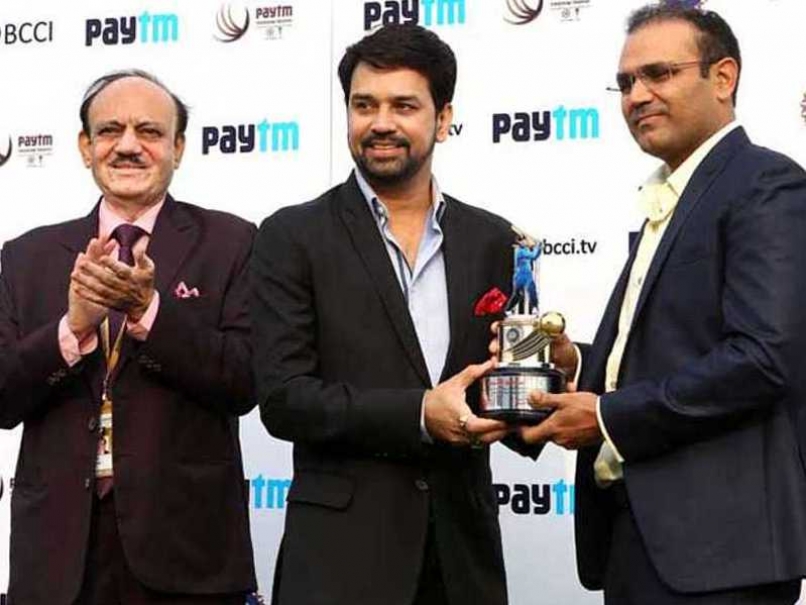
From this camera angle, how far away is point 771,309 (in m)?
2.63

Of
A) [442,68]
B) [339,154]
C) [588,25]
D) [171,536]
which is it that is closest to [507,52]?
[588,25]

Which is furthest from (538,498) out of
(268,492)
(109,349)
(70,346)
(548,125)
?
(70,346)

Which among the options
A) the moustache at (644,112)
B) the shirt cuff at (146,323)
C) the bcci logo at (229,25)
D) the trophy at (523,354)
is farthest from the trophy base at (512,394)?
the bcci logo at (229,25)

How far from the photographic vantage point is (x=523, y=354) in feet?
9.60

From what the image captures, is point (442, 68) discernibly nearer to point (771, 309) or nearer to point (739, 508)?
point (771, 309)

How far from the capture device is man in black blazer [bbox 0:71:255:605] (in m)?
3.27

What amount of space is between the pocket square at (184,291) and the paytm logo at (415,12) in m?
1.51

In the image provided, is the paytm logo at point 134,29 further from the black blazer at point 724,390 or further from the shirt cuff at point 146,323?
the black blazer at point 724,390

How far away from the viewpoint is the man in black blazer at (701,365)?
8.65 ft

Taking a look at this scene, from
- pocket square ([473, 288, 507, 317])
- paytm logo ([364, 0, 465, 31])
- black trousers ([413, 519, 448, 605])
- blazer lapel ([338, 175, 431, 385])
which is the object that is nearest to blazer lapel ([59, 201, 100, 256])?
blazer lapel ([338, 175, 431, 385])

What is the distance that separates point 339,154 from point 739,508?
2.43 meters

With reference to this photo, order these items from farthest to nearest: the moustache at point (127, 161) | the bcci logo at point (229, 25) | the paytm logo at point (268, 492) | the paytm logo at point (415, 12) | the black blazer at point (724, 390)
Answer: the bcci logo at point (229, 25)
the paytm logo at point (268, 492)
the paytm logo at point (415, 12)
the moustache at point (127, 161)
the black blazer at point (724, 390)

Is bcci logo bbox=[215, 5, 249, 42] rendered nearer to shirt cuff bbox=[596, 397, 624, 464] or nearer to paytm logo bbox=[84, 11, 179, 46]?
paytm logo bbox=[84, 11, 179, 46]

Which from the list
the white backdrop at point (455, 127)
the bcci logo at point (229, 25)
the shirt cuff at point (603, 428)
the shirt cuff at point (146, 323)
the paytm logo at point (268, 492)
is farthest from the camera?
the bcci logo at point (229, 25)
